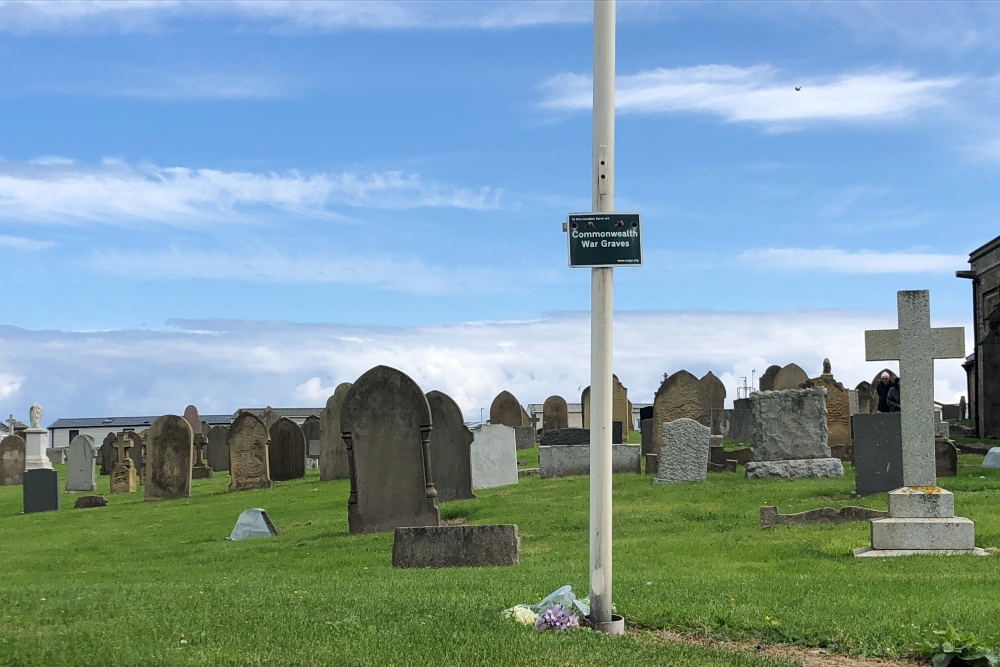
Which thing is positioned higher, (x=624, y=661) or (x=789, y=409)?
(x=789, y=409)

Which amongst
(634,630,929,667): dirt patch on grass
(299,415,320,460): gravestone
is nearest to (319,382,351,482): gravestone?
(299,415,320,460): gravestone

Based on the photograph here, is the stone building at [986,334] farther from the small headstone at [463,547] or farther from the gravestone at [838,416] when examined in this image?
the small headstone at [463,547]

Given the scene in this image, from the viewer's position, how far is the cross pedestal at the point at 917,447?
1287cm

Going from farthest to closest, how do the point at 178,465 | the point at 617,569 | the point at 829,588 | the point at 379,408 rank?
the point at 178,465, the point at 379,408, the point at 617,569, the point at 829,588

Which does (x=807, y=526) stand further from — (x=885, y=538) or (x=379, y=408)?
(x=379, y=408)

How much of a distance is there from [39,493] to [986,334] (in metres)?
31.8

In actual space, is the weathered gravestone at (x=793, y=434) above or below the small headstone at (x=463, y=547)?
above

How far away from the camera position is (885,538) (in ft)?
42.5

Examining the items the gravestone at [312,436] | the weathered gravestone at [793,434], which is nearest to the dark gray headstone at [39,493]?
the gravestone at [312,436]

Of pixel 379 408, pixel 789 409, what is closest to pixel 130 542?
pixel 379 408

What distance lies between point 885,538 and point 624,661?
6820 mm

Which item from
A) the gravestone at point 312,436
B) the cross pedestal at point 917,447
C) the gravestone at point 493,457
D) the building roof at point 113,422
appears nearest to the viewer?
the cross pedestal at point 917,447

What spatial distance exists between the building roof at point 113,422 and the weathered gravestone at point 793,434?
252 feet

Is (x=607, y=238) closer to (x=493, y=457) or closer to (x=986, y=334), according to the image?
(x=493, y=457)
